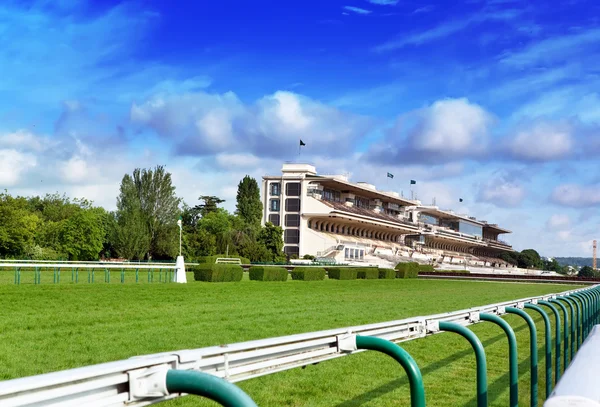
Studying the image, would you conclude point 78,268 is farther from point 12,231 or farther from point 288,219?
point 288,219

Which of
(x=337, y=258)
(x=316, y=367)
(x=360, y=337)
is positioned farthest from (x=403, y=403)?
(x=337, y=258)

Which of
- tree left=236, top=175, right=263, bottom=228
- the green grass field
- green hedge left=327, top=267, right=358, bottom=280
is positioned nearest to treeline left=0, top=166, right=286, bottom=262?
tree left=236, top=175, right=263, bottom=228

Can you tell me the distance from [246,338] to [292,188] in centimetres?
7025

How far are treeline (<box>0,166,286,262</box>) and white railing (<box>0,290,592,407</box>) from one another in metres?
54.4

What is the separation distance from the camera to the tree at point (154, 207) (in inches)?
2411

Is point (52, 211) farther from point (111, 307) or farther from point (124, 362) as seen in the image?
point (124, 362)

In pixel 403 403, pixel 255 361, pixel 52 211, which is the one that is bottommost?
pixel 403 403

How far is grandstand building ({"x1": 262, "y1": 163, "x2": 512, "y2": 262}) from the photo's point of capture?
257 feet

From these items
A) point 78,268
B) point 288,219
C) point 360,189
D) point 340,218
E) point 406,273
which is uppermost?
point 360,189

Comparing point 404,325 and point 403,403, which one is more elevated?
point 404,325

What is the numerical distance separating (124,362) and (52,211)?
80.9 meters

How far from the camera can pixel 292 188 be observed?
3164 inches

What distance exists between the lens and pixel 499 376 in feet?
26.2

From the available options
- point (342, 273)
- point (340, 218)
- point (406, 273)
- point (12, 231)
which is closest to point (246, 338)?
point (342, 273)
